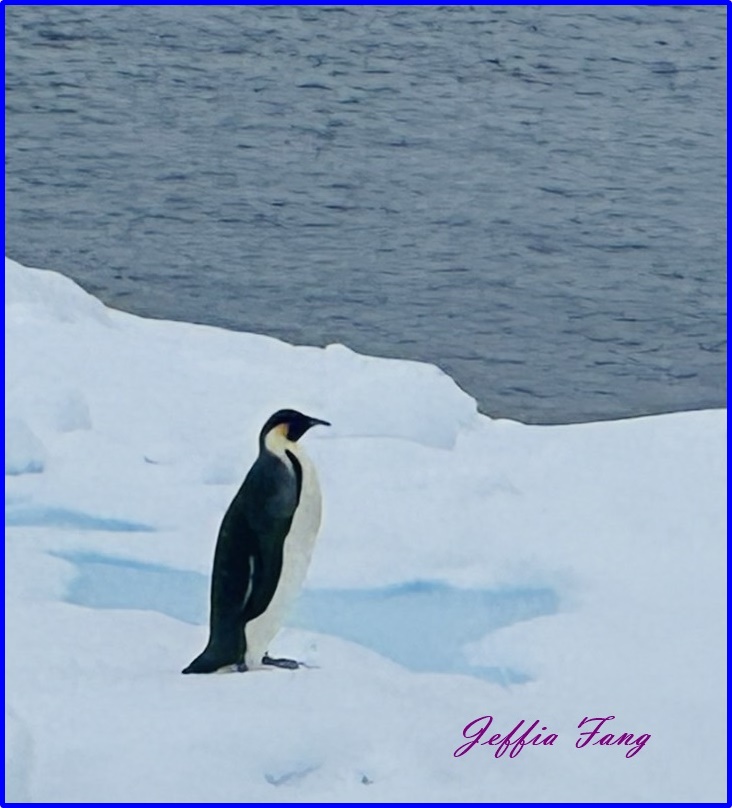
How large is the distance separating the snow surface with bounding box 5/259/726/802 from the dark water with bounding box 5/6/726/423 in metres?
0.07

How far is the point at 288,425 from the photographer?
2236 millimetres

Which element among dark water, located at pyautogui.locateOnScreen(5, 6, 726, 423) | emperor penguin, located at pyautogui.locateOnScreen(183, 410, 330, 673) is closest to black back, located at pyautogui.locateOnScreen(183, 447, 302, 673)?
emperor penguin, located at pyautogui.locateOnScreen(183, 410, 330, 673)

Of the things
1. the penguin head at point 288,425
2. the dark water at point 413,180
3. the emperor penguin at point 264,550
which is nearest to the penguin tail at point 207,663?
the emperor penguin at point 264,550

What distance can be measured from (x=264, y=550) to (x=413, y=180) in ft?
2.26

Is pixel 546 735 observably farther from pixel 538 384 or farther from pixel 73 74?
pixel 73 74

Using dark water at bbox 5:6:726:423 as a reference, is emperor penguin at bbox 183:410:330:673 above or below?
below

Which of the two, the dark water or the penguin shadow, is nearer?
the penguin shadow

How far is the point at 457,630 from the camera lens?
2.15 metres

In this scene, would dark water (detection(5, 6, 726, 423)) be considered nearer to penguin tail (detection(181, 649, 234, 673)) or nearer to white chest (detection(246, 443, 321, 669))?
white chest (detection(246, 443, 321, 669))

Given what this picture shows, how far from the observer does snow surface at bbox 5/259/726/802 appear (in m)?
1.98

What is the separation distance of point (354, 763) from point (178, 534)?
0.44 metres

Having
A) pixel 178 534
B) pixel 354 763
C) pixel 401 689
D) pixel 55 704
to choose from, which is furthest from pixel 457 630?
pixel 55 704

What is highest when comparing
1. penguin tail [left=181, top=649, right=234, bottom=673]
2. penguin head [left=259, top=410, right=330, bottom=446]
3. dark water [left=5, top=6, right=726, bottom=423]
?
dark water [left=5, top=6, right=726, bottom=423]

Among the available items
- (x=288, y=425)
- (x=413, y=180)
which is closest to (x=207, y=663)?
(x=288, y=425)
